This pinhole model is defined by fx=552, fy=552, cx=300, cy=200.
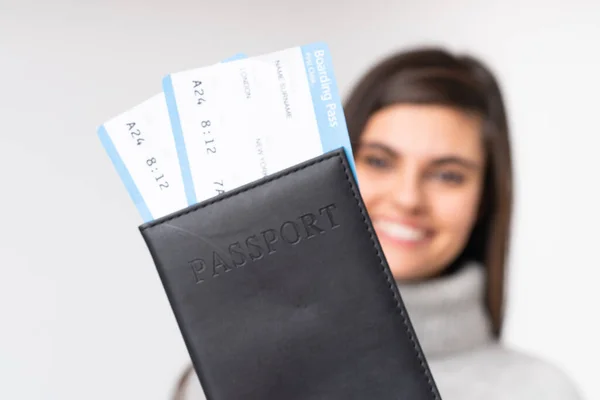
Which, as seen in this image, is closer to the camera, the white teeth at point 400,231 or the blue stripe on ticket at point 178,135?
the blue stripe on ticket at point 178,135

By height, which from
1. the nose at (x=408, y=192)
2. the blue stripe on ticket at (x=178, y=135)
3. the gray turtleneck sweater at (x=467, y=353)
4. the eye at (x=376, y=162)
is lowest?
the gray turtleneck sweater at (x=467, y=353)

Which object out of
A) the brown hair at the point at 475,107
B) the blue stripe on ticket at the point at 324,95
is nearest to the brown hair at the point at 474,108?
the brown hair at the point at 475,107

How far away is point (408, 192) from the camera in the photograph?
2.55ft

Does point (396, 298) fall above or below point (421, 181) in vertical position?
below

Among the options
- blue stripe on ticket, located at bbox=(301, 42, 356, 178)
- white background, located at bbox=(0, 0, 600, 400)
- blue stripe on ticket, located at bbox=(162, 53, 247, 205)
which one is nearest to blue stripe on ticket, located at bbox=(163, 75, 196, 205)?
blue stripe on ticket, located at bbox=(162, 53, 247, 205)

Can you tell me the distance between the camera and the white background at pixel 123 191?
745 millimetres

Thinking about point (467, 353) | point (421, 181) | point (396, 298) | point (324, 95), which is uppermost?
point (324, 95)

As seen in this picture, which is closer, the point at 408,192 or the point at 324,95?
the point at 324,95

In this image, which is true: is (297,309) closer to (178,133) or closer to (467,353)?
(178,133)

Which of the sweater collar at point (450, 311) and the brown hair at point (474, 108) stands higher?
the brown hair at point (474, 108)

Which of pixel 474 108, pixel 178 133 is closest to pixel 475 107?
pixel 474 108

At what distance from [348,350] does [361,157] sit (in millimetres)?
367

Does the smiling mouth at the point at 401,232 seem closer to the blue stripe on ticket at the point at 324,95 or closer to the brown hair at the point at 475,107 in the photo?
the brown hair at the point at 475,107

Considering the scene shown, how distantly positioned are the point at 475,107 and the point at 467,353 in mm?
354
